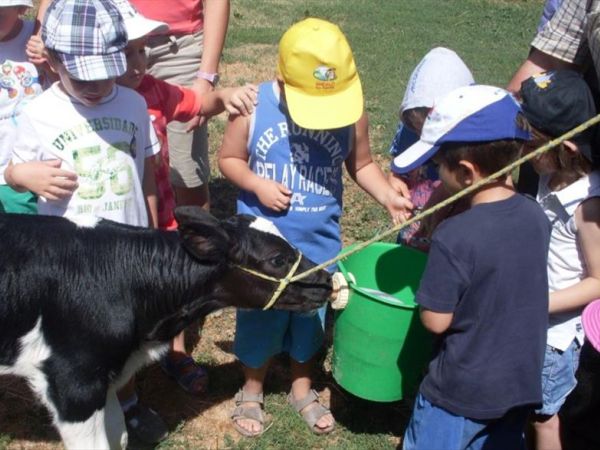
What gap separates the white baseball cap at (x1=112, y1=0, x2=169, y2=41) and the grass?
2141mm

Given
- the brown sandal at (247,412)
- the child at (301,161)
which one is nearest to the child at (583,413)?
the child at (301,161)

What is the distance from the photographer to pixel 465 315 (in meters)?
2.99

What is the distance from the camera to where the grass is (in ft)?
14.2

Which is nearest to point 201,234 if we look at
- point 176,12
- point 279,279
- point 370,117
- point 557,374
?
point 279,279

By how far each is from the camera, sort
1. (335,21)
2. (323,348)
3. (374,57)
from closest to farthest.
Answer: (323,348) → (374,57) → (335,21)

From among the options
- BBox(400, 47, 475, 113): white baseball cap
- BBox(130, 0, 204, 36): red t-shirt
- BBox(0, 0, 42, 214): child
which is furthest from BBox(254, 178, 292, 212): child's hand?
BBox(130, 0, 204, 36): red t-shirt

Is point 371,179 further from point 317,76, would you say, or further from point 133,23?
point 133,23

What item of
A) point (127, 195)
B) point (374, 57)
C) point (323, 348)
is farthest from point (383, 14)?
point (127, 195)

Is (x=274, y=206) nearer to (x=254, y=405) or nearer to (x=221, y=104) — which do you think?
(x=221, y=104)

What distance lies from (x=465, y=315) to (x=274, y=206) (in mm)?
1192

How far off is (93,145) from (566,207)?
221cm

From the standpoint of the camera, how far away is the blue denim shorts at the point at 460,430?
10.3 ft

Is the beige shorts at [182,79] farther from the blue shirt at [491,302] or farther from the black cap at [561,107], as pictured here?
the blue shirt at [491,302]

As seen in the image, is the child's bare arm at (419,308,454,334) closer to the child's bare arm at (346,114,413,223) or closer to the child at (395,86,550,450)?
the child at (395,86,550,450)
